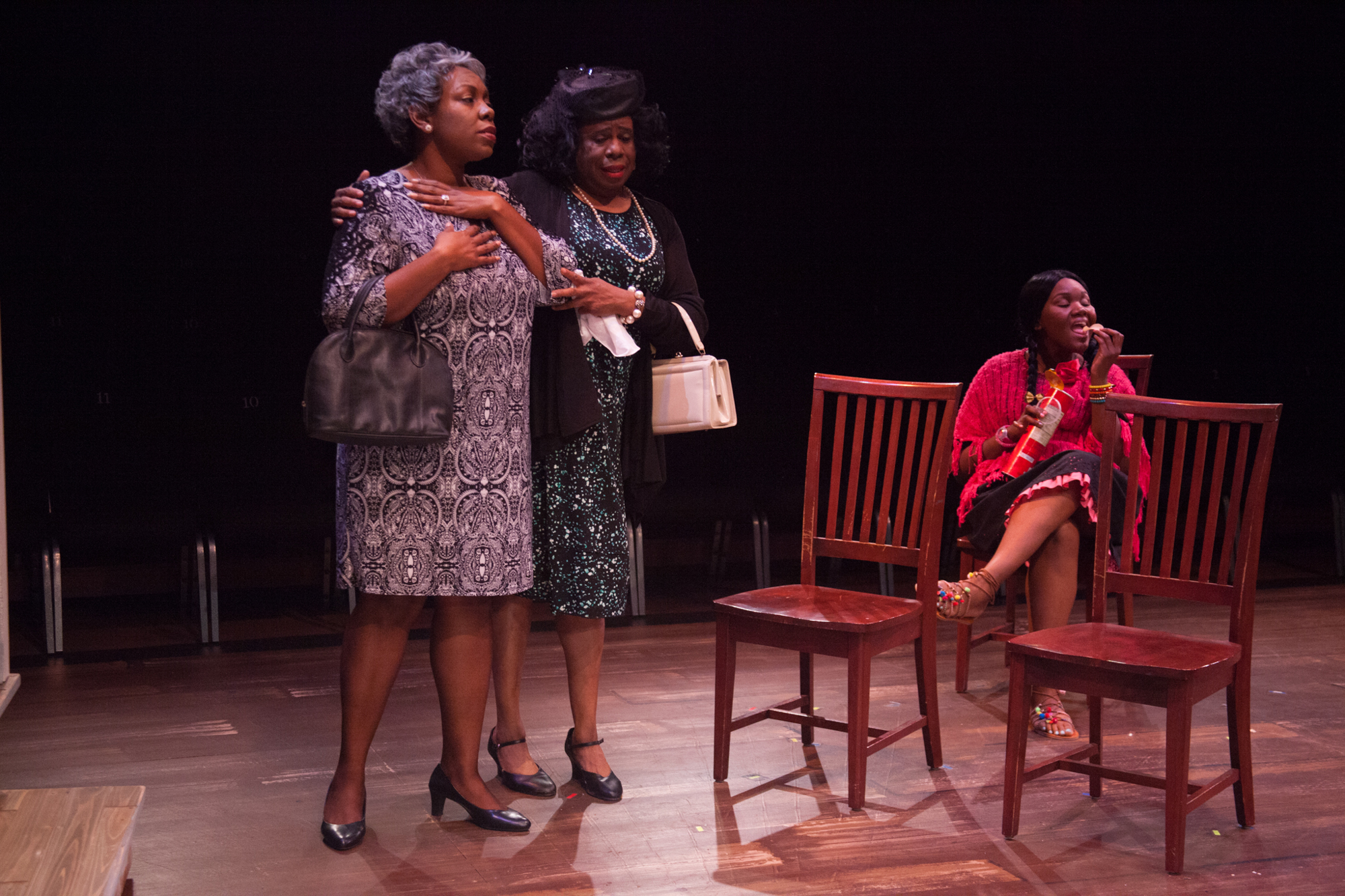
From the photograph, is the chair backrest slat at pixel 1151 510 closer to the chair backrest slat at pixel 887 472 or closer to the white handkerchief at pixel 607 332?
the chair backrest slat at pixel 887 472

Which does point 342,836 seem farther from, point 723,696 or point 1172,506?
point 1172,506

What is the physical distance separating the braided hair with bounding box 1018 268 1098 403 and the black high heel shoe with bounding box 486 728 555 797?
1.66 meters

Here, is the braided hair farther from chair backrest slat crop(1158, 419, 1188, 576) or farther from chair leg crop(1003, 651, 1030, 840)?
chair leg crop(1003, 651, 1030, 840)

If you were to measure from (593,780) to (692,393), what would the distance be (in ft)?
2.84

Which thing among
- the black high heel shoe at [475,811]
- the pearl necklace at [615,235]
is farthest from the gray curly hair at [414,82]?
the black high heel shoe at [475,811]

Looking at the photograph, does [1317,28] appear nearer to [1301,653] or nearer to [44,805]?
[1301,653]

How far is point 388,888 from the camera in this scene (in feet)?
7.09

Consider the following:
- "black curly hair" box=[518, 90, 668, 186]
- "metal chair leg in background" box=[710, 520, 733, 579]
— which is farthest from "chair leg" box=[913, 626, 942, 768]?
"metal chair leg in background" box=[710, 520, 733, 579]

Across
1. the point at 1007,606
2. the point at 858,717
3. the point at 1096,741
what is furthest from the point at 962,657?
the point at 858,717

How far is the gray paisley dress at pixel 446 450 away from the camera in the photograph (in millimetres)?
2242

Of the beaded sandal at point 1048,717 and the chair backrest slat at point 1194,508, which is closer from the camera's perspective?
the chair backrest slat at point 1194,508

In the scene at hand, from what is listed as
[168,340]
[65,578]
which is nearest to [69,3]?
[168,340]

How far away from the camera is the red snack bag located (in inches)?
129

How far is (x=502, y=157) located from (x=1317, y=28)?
12.3ft
